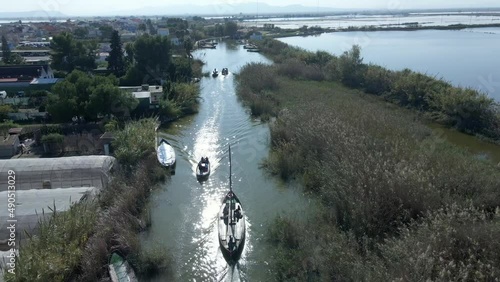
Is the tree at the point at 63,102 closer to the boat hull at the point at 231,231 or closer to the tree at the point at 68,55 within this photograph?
the boat hull at the point at 231,231

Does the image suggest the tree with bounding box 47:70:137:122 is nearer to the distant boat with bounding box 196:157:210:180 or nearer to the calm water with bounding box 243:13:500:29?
the distant boat with bounding box 196:157:210:180

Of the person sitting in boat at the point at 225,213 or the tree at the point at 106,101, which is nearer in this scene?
the person sitting in boat at the point at 225,213

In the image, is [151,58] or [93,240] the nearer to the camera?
[93,240]

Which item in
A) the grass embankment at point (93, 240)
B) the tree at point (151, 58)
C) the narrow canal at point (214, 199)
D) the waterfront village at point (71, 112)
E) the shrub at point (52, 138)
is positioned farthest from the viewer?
the tree at point (151, 58)

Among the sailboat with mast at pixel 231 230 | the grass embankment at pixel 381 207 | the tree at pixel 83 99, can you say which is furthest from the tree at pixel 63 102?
the sailboat with mast at pixel 231 230

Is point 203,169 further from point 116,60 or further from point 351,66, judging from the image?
point 116,60

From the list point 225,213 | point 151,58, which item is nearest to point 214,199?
point 225,213

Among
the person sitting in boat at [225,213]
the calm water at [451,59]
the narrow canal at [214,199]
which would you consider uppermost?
the calm water at [451,59]
